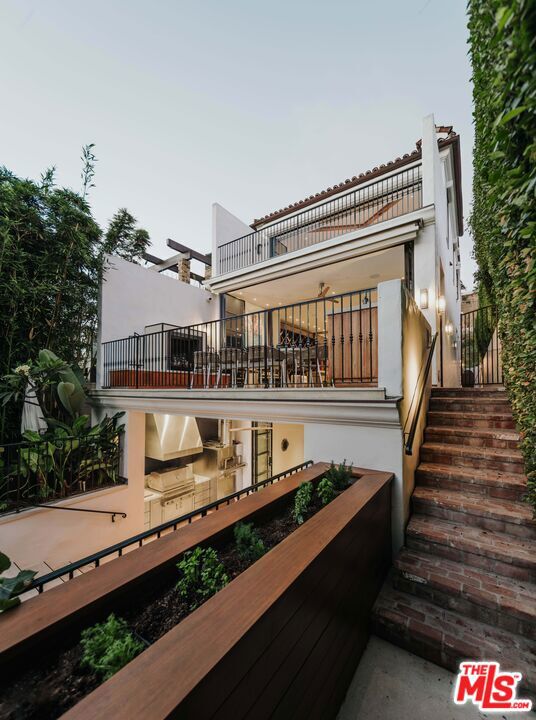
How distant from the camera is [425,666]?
6.50 ft

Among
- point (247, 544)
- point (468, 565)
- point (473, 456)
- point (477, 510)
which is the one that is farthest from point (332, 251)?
point (247, 544)

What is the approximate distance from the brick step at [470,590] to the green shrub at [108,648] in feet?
7.64

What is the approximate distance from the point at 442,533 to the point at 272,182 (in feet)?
69.1

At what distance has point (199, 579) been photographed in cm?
145

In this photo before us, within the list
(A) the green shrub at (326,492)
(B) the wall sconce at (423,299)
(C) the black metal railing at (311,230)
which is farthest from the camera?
(C) the black metal railing at (311,230)

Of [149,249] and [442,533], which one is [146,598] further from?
[149,249]

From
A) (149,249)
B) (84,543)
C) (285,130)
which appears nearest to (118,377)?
(84,543)

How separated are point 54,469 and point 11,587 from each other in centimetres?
442

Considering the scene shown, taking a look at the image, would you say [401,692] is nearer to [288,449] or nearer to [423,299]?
[423,299]

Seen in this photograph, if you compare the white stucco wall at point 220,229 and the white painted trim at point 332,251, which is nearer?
the white painted trim at point 332,251

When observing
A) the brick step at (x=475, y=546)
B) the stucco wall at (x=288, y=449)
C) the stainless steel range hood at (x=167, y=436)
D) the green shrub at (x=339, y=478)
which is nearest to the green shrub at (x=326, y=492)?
the green shrub at (x=339, y=478)

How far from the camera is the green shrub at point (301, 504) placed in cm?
220

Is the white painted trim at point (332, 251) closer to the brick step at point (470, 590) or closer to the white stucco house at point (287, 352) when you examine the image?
the white stucco house at point (287, 352)

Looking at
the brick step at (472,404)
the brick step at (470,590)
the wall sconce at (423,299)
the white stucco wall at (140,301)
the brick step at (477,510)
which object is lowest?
the brick step at (470,590)
